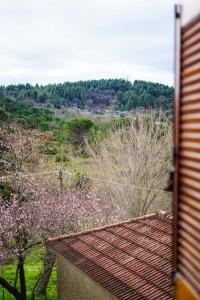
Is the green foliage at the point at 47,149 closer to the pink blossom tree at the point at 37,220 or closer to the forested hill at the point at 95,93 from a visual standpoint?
the pink blossom tree at the point at 37,220

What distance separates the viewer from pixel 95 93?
174ft

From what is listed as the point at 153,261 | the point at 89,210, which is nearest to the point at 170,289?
the point at 153,261

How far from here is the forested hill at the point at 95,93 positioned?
41.0 metres

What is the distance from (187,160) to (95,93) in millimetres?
50139

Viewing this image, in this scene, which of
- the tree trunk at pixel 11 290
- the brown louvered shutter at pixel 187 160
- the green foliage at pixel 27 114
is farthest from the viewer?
the green foliage at pixel 27 114

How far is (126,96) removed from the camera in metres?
45.2

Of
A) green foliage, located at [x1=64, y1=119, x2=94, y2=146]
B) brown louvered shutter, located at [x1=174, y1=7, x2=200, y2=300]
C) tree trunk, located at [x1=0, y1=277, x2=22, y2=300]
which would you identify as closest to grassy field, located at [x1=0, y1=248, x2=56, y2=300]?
tree trunk, located at [x1=0, y1=277, x2=22, y2=300]

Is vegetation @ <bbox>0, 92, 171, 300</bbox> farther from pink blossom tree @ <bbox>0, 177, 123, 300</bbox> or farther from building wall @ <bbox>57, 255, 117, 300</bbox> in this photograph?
building wall @ <bbox>57, 255, 117, 300</bbox>

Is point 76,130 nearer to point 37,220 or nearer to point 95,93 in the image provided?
point 37,220

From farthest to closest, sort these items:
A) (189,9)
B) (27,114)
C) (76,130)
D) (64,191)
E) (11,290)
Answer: (27,114)
(76,130)
(64,191)
(11,290)
(189,9)

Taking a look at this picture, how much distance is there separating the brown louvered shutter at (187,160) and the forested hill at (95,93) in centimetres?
3483

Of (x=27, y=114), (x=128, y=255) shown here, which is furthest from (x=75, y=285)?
(x=27, y=114)

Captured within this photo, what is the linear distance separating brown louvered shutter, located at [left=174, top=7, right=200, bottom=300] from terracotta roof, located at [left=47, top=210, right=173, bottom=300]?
4.14 m

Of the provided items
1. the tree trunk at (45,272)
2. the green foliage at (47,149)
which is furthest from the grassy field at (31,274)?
the green foliage at (47,149)
